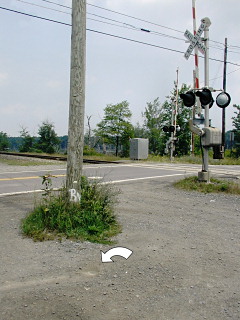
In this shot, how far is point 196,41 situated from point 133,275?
8.29 m

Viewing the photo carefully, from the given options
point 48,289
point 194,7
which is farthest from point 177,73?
point 48,289

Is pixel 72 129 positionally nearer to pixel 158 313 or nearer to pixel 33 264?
pixel 33 264

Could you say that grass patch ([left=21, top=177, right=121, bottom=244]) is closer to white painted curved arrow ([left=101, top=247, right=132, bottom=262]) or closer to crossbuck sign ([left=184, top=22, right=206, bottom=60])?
white painted curved arrow ([left=101, top=247, right=132, bottom=262])

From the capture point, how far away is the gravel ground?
9.63ft

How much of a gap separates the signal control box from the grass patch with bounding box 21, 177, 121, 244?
4937 millimetres

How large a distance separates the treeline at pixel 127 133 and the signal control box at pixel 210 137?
29266 mm

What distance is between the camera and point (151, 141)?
198ft

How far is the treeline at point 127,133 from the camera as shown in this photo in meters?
47.1

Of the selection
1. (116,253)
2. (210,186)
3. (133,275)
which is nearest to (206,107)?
(210,186)

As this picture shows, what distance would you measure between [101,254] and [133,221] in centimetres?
175

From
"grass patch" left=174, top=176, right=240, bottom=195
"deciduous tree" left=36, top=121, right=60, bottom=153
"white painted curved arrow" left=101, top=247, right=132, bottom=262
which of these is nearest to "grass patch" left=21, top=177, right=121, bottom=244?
"white painted curved arrow" left=101, top=247, right=132, bottom=262

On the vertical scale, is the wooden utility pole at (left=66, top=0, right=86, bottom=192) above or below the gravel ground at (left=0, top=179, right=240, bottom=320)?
above

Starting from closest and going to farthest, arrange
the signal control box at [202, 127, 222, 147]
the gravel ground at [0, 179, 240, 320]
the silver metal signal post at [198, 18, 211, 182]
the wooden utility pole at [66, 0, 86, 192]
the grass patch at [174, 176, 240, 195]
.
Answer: the gravel ground at [0, 179, 240, 320]
the wooden utility pole at [66, 0, 86, 192]
the grass patch at [174, 176, 240, 195]
the signal control box at [202, 127, 222, 147]
the silver metal signal post at [198, 18, 211, 182]

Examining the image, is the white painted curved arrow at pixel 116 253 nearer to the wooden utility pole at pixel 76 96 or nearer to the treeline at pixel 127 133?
the wooden utility pole at pixel 76 96
